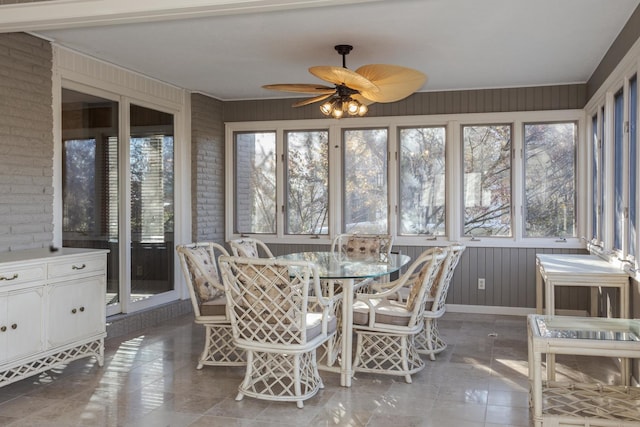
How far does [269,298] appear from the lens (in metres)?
3.28

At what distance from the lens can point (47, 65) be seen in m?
4.51

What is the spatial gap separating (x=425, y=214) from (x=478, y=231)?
60cm

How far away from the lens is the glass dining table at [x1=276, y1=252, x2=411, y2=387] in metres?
3.76

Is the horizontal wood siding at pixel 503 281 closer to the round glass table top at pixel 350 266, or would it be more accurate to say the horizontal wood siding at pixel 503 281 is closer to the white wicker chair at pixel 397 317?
the round glass table top at pixel 350 266

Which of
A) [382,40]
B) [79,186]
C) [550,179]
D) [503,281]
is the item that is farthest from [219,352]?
[550,179]

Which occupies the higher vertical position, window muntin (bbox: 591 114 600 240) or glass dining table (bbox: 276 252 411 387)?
window muntin (bbox: 591 114 600 240)

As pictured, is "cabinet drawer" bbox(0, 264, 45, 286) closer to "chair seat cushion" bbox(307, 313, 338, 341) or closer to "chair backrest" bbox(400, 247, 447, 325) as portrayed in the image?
"chair seat cushion" bbox(307, 313, 338, 341)

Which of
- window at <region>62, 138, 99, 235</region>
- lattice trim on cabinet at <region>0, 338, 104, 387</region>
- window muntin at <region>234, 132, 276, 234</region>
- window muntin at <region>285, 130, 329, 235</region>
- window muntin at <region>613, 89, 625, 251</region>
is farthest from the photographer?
window muntin at <region>234, 132, 276, 234</region>

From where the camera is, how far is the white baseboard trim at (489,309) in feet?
20.4

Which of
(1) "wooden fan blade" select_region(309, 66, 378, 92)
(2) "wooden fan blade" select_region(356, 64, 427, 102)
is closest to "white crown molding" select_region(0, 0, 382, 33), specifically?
(1) "wooden fan blade" select_region(309, 66, 378, 92)

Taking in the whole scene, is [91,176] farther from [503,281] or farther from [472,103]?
[503,281]

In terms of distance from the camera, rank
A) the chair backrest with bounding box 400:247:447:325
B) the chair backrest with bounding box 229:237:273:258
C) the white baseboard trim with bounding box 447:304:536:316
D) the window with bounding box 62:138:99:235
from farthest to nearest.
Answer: the white baseboard trim with bounding box 447:304:536:316
the window with bounding box 62:138:99:235
the chair backrest with bounding box 229:237:273:258
the chair backrest with bounding box 400:247:447:325

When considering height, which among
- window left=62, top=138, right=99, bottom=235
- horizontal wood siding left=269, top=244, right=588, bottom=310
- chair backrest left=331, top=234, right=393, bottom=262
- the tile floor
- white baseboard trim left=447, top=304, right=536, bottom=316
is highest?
window left=62, top=138, right=99, bottom=235

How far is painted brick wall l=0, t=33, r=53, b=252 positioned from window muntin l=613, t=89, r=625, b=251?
4270mm
